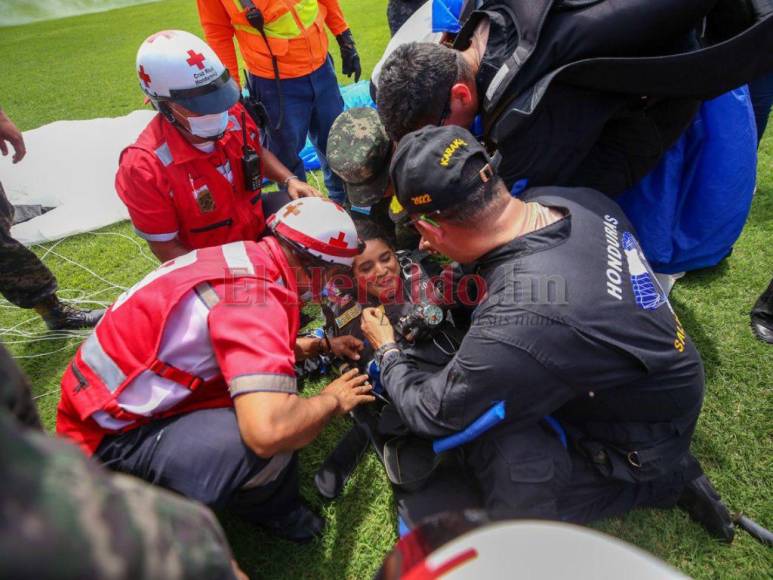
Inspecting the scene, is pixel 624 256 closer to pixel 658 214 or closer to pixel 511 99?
pixel 511 99

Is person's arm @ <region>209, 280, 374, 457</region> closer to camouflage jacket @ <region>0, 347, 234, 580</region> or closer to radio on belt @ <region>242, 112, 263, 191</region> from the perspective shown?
camouflage jacket @ <region>0, 347, 234, 580</region>

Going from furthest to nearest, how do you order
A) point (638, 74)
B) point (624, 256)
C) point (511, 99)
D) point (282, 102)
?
point (282, 102)
point (511, 99)
point (638, 74)
point (624, 256)

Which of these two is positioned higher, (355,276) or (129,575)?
(129,575)

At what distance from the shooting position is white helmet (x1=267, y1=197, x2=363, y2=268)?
2533mm

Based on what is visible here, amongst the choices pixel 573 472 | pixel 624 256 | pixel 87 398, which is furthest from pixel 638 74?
pixel 87 398

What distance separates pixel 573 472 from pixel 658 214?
200cm

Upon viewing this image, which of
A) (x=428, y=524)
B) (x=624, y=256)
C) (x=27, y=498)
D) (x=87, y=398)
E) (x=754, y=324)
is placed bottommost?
(x=754, y=324)

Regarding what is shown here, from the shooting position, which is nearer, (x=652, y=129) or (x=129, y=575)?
(x=129, y=575)

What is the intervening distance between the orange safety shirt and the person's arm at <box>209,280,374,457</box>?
3271mm

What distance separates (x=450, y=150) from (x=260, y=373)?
1.21m

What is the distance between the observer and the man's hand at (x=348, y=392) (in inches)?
96.6

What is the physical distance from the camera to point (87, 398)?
2.13 m

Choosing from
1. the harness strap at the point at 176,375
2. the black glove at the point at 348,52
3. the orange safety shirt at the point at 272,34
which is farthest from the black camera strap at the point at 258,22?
the harness strap at the point at 176,375

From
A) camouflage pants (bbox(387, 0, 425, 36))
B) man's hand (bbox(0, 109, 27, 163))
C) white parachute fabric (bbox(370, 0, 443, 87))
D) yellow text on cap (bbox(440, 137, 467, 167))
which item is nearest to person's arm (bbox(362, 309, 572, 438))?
yellow text on cap (bbox(440, 137, 467, 167))
